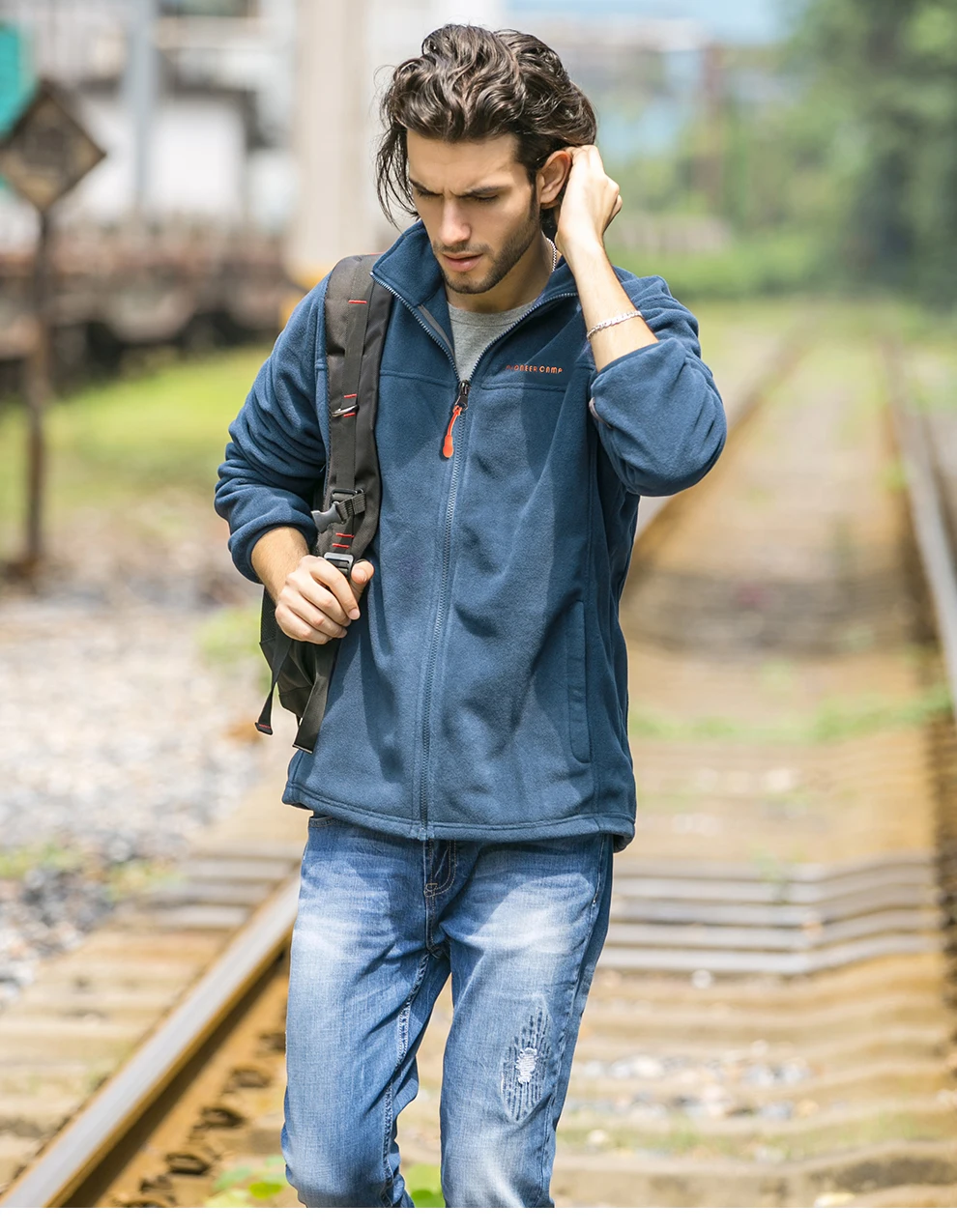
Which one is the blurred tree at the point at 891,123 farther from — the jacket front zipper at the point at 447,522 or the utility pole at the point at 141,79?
the jacket front zipper at the point at 447,522

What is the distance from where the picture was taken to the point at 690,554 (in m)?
12.0

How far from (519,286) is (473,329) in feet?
0.27

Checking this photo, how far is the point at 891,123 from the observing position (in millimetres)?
49688

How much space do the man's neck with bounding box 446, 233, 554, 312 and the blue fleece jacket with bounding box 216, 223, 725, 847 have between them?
40 millimetres

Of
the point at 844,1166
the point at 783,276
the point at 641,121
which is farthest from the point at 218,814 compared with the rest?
the point at 641,121

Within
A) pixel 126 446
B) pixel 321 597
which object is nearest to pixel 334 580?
pixel 321 597

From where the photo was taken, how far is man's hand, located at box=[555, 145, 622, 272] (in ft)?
7.52

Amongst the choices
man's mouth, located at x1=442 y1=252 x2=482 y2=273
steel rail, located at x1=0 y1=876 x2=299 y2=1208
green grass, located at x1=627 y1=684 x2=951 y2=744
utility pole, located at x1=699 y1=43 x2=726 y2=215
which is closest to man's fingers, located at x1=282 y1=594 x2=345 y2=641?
man's mouth, located at x1=442 y1=252 x2=482 y2=273

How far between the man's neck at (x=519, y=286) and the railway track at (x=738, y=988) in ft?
5.96

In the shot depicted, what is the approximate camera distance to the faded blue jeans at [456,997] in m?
2.34

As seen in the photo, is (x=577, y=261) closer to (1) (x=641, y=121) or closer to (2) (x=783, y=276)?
(2) (x=783, y=276)

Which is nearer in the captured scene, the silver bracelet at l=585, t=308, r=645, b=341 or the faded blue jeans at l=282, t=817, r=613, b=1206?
the silver bracelet at l=585, t=308, r=645, b=341

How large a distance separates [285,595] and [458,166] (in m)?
0.59

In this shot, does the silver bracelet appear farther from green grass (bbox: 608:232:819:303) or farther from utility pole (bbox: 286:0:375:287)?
green grass (bbox: 608:232:819:303)
